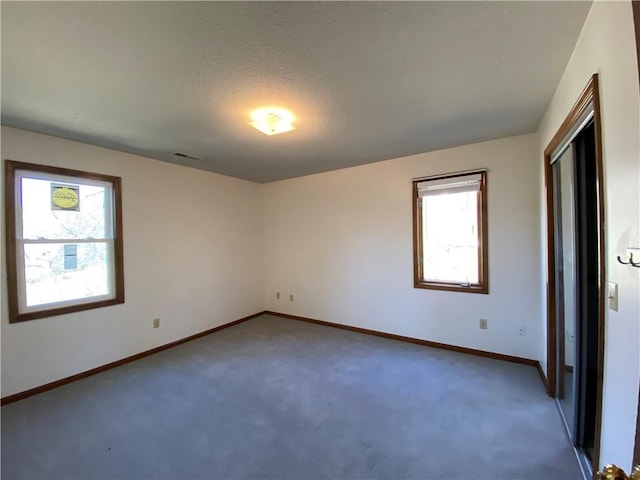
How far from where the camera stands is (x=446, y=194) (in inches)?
141

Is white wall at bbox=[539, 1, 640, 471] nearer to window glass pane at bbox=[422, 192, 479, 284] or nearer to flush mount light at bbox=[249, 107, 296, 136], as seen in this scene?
flush mount light at bbox=[249, 107, 296, 136]

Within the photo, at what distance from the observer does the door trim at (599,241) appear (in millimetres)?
1290

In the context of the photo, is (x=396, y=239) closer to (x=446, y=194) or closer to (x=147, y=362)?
(x=446, y=194)

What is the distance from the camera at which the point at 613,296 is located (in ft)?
3.95

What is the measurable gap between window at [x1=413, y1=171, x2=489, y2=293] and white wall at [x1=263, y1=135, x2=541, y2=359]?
97 millimetres

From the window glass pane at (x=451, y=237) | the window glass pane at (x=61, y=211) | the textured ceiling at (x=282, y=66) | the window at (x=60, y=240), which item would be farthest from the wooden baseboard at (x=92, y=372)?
the window glass pane at (x=451, y=237)

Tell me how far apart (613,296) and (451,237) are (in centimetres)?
243

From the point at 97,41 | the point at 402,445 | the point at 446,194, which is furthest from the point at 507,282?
the point at 97,41

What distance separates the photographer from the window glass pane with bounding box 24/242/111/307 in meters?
2.77

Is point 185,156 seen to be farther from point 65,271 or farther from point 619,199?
point 619,199

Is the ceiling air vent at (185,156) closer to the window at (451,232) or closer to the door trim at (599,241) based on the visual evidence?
the window at (451,232)

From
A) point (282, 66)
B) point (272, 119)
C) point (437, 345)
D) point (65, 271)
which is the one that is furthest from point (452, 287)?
point (65, 271)

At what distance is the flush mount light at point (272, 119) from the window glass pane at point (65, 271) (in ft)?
7.52

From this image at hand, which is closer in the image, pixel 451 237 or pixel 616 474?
pixel 616 474
